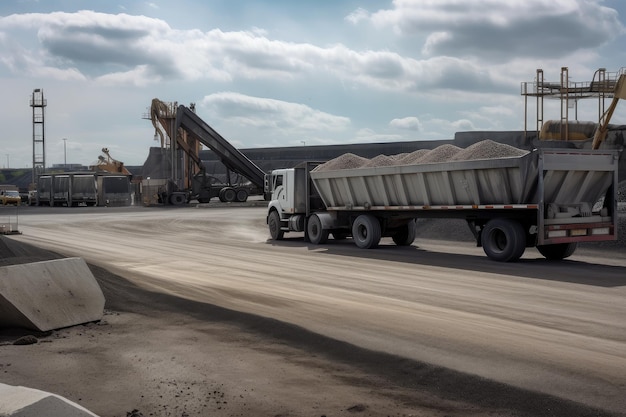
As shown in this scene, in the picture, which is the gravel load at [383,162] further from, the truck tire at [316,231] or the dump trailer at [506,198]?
the truck tire at [316,231]

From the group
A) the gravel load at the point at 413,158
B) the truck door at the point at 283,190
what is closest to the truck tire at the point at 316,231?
the truck door at the point at 283,190

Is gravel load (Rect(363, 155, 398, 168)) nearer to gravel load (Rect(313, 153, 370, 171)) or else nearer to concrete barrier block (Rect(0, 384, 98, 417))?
gravel load (Rect(313, 153, 370, 171))

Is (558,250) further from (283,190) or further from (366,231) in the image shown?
(283,190)

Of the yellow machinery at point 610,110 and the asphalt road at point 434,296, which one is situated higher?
the yellow machinery at point 610,110

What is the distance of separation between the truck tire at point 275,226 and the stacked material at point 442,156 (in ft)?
9.17

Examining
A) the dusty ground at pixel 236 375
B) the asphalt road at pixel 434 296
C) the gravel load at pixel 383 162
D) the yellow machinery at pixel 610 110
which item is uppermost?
the yellow machinery at pixel 610 110

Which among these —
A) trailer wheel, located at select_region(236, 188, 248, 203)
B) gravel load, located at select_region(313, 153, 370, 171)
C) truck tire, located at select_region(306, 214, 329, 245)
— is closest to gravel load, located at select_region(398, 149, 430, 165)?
gravel load, located at select_region(313, 153, 370, 171)

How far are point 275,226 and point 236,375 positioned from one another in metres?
16.7

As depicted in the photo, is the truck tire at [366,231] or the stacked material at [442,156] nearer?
the stacked material at [442,156]

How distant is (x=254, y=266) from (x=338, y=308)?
5.42m

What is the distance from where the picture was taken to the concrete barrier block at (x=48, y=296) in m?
7.76

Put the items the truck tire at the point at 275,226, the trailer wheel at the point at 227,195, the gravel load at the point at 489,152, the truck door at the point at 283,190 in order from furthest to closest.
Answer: the trailer wheel at the point at 227,195 < the truck tire at the point at 275,226 < the truck door at the point at 283,190 < the gravel load at the point at 489,152

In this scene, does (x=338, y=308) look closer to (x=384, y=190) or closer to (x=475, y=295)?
(x=475, y=295)

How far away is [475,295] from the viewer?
35.0 feet
